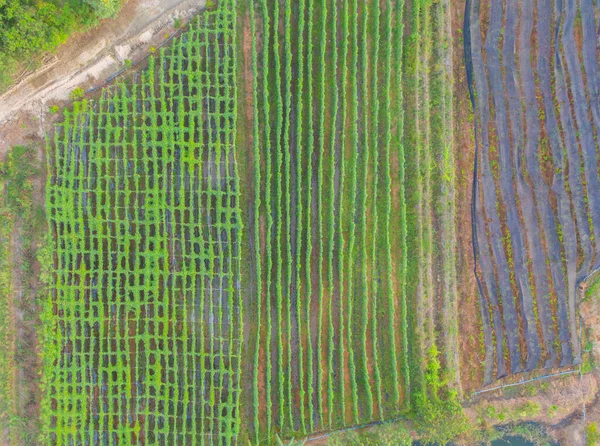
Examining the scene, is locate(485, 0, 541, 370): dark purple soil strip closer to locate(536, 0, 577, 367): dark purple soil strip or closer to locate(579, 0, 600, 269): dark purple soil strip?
locate(536, 0, 577, 367): dark purple soil strip

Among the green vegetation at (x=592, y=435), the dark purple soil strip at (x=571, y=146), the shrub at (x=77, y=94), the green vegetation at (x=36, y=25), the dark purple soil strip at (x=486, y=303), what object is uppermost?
the green vegetation at (x=36, y=25)

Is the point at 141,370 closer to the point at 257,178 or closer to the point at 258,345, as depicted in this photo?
the point at 258,345

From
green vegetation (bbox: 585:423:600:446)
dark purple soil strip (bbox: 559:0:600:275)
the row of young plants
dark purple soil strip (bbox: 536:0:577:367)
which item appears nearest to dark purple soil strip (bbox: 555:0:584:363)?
dark purple soil strip (bbox: 559:0:600:275)

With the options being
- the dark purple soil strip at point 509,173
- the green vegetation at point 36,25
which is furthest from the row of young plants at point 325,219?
the green vegetation at point 36,25

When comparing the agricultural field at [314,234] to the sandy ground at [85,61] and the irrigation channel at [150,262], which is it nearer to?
the irrigation channel at [150,262]

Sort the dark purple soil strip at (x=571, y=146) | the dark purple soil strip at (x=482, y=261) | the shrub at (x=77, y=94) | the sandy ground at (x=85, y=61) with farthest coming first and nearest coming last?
1. the dark purple soil strip at (x=571, y=146)
2. the dark purple soil strip at (x=482, y=261)
3. the sandy ground at (x=85, y=61)
4. the shrub at (x=77, y=94)

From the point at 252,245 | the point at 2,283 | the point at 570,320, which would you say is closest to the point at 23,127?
the point at 2,283
